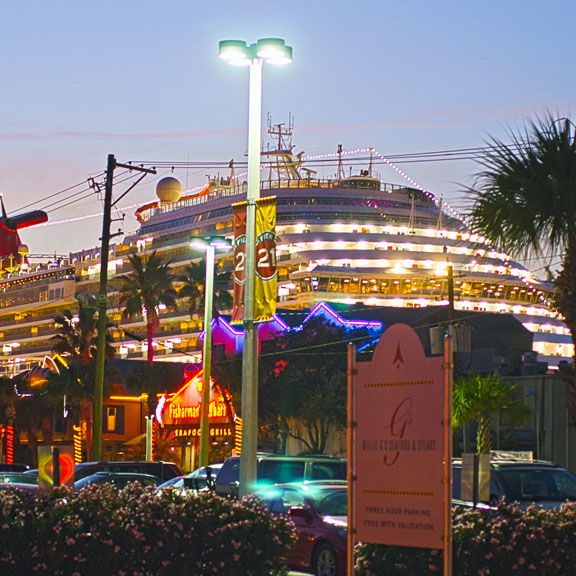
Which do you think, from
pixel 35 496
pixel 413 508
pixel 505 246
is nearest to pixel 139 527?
pixel 35 496

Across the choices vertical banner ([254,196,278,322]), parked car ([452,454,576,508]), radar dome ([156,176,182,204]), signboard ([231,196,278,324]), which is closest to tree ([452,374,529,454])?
parked car ([452,454,576,508])

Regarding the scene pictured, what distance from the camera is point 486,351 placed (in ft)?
193

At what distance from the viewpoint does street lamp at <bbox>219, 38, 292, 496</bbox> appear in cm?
1891

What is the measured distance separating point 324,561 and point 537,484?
4.32 m

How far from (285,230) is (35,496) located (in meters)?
95.3

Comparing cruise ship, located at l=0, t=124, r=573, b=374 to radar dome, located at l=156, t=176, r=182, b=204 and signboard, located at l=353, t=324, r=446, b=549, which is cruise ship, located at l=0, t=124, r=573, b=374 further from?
signboard, located at l=353, t=324, r=446, b=549

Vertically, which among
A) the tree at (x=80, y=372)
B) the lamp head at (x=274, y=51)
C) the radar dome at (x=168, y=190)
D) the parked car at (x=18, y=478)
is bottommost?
the parked car at (x=18, y=478)

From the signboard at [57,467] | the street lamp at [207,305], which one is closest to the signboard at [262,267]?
the signboard at [57,467]

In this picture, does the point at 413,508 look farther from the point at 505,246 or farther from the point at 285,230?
the point at 285,230

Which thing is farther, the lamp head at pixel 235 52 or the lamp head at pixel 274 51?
the lamp head at pixel 235 52

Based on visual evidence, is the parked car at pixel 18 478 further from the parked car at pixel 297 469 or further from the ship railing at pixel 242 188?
the ship railing at pixel 242 188

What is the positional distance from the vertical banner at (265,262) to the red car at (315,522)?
10.5 feet

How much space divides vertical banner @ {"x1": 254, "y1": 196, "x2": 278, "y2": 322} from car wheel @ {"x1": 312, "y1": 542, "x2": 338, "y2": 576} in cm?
387

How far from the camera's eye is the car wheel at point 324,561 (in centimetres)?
1831
